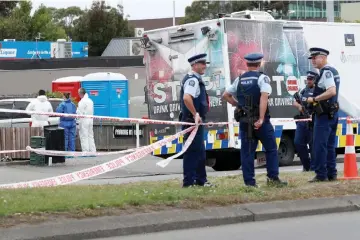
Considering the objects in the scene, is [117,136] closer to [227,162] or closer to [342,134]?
[227,162]

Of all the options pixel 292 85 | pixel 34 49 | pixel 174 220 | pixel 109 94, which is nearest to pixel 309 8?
pixel 34 49

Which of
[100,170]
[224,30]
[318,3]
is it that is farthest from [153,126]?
[318,3]

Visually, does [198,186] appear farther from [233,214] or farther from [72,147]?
[72,147]

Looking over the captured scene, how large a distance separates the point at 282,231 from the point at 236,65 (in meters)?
7.50

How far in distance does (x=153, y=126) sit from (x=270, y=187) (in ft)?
21.8

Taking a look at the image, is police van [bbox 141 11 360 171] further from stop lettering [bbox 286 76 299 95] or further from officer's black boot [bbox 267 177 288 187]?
officer's black boot [bbox 267 177 288 187]

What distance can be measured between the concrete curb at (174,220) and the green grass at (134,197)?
166 millimetres

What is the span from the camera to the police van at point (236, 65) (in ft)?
51.8

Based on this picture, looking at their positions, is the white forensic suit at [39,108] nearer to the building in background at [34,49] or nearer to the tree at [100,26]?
the building in background at [34,49]

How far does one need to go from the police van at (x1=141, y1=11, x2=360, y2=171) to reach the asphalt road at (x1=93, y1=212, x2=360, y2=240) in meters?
6.59

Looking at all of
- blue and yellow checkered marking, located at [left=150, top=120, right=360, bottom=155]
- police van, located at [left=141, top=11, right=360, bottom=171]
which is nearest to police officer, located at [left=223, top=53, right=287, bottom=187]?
police van, located at [left=141, top=11, right=360, bottom=171]

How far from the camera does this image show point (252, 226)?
891 centimetres

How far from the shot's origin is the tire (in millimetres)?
17250

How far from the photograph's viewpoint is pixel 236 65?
620 inches
